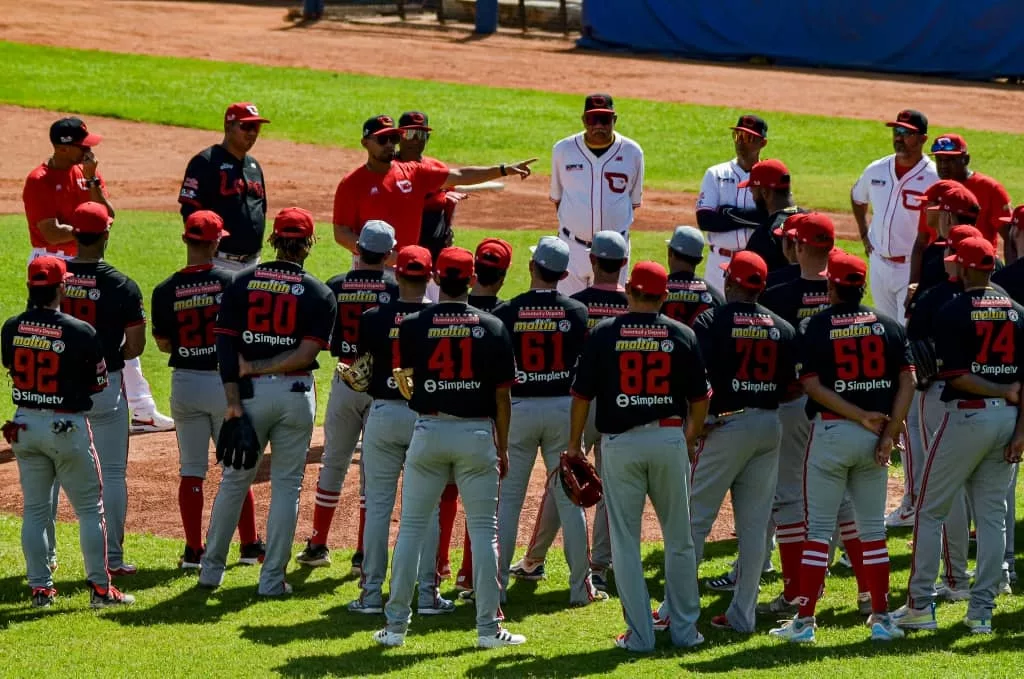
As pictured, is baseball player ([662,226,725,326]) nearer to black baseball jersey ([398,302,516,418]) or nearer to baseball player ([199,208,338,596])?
black baseball jersey ([398,302,516,418])

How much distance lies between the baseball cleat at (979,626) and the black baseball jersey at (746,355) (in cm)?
143

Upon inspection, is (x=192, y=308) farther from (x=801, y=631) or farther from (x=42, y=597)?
(x=801, y=631)

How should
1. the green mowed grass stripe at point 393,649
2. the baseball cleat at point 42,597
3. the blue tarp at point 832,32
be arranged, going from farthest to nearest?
the blue tarp at point 832,32 → the baseball cleat at point 42,597 → the green mowed grass stripe at point 393,649

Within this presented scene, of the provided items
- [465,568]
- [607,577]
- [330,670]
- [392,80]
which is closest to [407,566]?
[330,670]

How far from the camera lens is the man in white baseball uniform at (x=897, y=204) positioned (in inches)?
434

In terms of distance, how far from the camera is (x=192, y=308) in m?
8.40

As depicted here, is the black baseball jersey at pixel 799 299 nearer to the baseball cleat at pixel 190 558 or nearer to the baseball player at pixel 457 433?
the baseball player at pixel 457 433

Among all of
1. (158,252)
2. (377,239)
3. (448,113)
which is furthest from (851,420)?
(448,113)

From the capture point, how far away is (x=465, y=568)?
8.42m

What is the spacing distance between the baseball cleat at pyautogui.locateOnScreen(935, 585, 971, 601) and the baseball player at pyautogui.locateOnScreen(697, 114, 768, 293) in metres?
3.34

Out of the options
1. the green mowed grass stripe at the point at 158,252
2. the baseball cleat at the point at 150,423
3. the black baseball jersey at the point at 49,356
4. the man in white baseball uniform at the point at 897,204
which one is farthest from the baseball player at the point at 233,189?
the man in white baseball uniform at the point at 897,204

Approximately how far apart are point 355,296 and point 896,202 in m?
4.66

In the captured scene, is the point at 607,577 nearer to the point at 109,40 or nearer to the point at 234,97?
the point at 234,97

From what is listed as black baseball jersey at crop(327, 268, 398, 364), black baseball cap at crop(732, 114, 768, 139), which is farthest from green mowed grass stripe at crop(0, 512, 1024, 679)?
black baseball cap at crop(732, 114, 768, 139)
